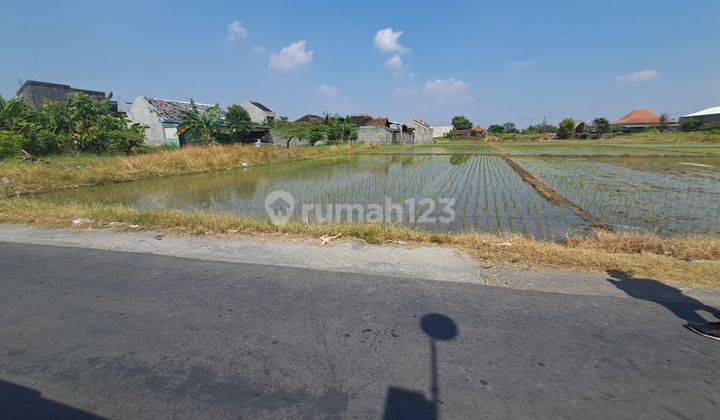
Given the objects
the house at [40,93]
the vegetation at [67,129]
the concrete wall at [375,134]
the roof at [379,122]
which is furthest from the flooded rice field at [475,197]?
the roof at [379,122]

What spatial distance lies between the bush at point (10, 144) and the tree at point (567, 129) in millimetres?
79723

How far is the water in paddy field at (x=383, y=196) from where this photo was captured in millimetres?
7995

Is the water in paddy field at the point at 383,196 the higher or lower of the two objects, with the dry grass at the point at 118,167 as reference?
lower

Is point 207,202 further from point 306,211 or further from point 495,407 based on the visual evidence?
point 495,407

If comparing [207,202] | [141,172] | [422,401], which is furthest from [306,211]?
[141,172]

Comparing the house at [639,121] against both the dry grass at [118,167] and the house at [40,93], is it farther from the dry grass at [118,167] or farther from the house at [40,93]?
the house at [40,93]

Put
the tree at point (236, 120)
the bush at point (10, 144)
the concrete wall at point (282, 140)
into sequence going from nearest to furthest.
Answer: the bush at point (10, 144) → the tree at point (236, 120) → the concrete wall at point (282, 140)

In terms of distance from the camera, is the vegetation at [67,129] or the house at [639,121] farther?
the house at [639,121]

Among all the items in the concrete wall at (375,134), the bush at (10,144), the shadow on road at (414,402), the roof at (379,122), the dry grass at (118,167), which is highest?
the roof at (379,122)

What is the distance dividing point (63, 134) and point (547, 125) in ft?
346

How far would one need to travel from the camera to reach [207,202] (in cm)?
1118

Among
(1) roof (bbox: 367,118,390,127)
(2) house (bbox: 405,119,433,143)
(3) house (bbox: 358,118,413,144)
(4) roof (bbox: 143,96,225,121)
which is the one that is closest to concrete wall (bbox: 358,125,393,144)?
(3) house (bbox: 358,118,413,144)

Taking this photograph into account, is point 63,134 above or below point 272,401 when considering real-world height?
above

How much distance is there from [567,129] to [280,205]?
241 feet
